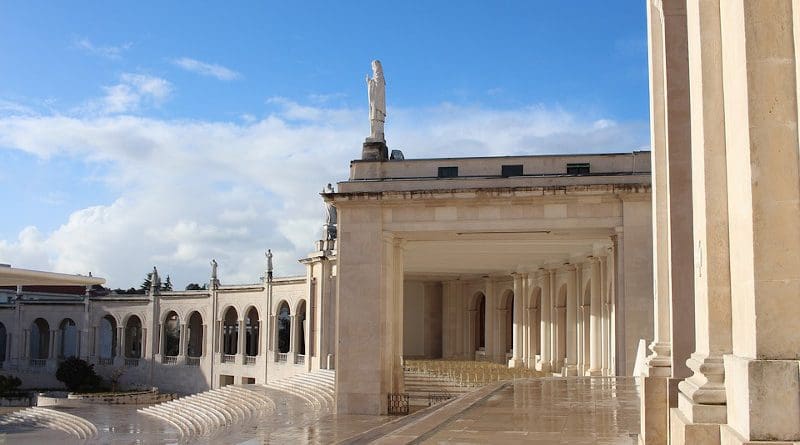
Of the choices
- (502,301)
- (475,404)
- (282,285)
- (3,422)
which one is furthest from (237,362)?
(475,404)

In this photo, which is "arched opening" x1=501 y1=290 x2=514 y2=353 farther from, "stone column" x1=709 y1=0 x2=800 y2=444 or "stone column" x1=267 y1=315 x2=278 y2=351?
"stone column" x1=709 y1=0 x2=800 y2=444

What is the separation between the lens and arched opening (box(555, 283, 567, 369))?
36.4 metres

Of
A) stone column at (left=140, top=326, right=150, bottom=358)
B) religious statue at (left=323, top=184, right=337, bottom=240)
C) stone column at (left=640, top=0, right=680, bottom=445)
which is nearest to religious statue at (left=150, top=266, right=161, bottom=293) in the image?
stone column at (left=140, top=326, right=150, bottom=358)

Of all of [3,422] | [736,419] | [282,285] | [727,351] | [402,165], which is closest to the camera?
[736,419]

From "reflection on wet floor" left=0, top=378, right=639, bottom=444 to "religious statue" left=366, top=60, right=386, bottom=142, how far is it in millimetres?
10008

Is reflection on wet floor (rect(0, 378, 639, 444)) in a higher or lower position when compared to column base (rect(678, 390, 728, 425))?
lower

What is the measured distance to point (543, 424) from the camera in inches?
541

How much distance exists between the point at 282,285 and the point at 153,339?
48.5 ft

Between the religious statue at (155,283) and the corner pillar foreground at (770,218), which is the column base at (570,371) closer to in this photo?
the corner pillar foreground at (770,218)

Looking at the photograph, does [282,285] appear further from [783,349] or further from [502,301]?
[783,349]

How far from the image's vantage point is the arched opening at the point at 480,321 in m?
49.8

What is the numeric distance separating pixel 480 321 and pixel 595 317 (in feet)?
64.4

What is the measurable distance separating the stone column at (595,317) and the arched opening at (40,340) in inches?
2059

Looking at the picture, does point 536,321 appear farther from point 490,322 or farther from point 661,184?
point 661,184
